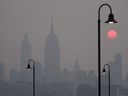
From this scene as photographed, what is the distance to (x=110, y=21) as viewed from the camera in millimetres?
27719
